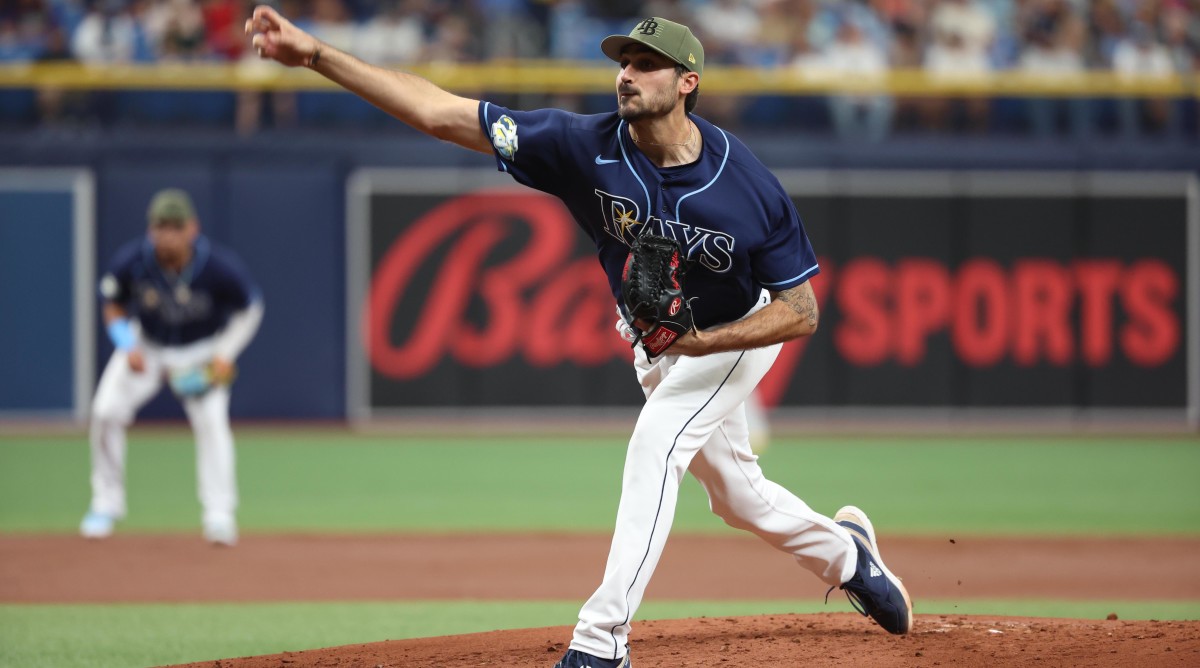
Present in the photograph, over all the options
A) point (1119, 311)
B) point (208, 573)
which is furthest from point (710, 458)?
point (1119, 311)

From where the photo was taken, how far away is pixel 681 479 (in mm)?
4688

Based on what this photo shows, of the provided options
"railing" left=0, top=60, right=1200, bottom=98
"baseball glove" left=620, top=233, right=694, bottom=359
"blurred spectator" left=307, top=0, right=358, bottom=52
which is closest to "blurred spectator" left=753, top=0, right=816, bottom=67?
"railing" left=0, top=60, right=1200, bottom=98

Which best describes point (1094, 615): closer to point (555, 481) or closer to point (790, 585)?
point (790, 585)

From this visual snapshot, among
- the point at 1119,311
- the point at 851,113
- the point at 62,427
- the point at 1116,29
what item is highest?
the point at 1116,29

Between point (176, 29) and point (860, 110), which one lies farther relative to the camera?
point (860, 110)

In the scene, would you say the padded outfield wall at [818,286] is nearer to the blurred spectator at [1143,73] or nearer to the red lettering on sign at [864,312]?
the red lettering on sign at [864,312]

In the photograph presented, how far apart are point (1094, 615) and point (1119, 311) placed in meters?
10.0

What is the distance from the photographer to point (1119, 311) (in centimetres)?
1580

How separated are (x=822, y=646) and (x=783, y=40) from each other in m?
12.2

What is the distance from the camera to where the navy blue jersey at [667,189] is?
4664 mm

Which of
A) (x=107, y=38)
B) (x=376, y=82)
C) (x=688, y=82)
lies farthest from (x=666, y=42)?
(x=107, y=38)

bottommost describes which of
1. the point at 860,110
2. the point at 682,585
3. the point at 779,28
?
the point at 682,585

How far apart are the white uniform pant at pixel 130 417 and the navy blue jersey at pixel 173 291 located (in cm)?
13

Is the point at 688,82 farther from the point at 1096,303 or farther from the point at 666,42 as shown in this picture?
the point at 1096,303
